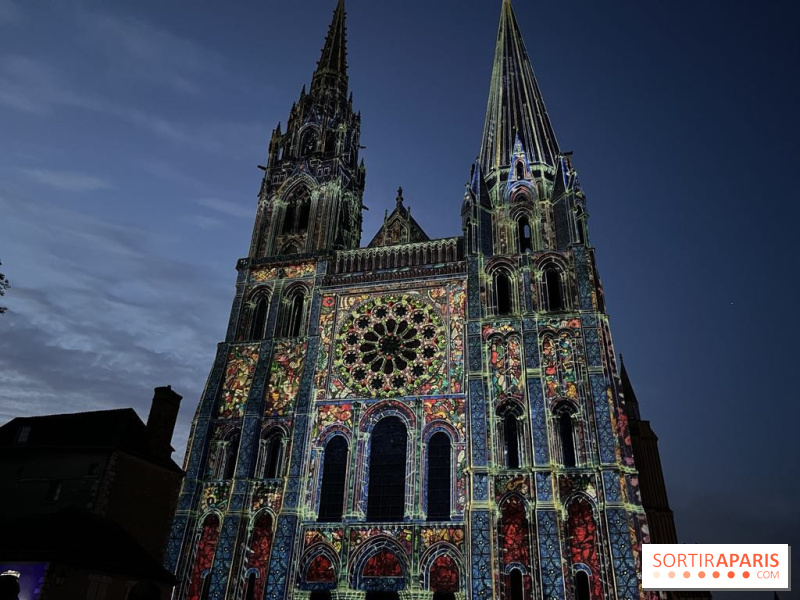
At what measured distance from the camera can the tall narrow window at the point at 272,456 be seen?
87.2ft

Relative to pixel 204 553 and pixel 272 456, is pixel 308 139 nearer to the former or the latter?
pixel 272 456

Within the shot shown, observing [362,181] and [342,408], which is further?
[362,181]

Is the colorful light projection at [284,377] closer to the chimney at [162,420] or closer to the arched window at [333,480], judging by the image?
the arched window at [333,480]

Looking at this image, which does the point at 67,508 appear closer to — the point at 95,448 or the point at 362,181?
the point at 95,448

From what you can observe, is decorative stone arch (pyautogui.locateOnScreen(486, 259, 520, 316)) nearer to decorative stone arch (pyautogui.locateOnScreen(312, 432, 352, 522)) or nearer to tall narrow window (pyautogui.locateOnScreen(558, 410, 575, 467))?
tall narrow window (pyautogui.locateOnScreen(558, 410, 575, 467))

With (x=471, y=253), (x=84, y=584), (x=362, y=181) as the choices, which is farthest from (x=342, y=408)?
(x=362, y=181)

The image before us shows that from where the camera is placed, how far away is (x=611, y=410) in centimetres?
Result: 2383

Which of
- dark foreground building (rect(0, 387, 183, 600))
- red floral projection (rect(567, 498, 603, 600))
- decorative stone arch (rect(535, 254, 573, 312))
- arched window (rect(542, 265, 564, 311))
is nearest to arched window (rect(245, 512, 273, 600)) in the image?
dark foreground building (rect(0, 387, 183, 600))

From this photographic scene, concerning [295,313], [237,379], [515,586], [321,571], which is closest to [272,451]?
[237,379]

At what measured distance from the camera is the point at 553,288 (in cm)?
2825

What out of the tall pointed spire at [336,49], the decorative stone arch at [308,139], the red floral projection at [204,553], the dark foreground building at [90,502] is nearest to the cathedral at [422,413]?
the red floral projection at [204,553]

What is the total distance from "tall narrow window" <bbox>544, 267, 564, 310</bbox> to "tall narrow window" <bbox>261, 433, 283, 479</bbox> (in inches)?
517

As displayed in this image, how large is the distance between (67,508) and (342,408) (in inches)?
432

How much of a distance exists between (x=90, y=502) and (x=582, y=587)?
1797 centimetres
